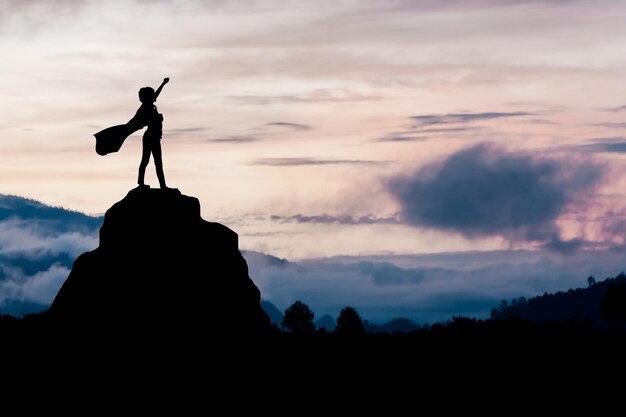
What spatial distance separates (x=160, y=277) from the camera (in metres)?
39.8

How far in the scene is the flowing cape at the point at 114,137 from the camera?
133 feet

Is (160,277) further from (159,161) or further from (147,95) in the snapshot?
(147,95)

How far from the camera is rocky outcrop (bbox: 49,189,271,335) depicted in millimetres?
39312

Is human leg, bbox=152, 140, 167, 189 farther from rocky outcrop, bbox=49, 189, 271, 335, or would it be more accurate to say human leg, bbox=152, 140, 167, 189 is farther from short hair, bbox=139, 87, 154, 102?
short hair, bbox=139, 87, 154, 102

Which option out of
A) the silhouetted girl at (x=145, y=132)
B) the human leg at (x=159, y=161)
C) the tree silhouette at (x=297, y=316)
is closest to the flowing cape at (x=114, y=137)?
the silhouetted girl at (x=145, y=132)

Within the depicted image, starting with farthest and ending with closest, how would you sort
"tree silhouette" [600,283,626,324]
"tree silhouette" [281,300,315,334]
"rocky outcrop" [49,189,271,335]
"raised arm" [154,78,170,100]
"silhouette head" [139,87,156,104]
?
1. "tree silhouette" [281,300,315,334]
2. "tree silhouette" [600,283,626,324]
3. "silhouette head" [139,87,156,104]
4. "raised arm" [154,78,170,100]
5. "rocky outcrop" [49,189,271,335]

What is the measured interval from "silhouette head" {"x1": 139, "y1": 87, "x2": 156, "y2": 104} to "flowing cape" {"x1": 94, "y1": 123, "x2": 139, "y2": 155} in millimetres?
1080

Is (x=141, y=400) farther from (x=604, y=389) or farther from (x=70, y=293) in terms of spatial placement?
(x=604, y=389)

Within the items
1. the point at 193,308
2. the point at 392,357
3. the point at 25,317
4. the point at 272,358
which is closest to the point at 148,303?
the point at 193,308

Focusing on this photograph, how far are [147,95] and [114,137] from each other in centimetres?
208

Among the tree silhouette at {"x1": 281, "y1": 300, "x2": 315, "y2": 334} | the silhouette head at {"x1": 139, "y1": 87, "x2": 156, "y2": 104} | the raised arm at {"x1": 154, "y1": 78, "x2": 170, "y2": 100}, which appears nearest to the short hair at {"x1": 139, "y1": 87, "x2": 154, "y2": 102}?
the silhouette head at {"x1": 139, "y1": 87, "x2": 156, "y2": 104}

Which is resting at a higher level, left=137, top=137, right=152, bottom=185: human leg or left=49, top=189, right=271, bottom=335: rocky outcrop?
left=137, top=137, right=152, bottom=185: human leg

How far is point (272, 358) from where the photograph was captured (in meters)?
41.1

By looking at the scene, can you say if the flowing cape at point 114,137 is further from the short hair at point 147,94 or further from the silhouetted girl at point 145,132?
the short hair at point 147,94
